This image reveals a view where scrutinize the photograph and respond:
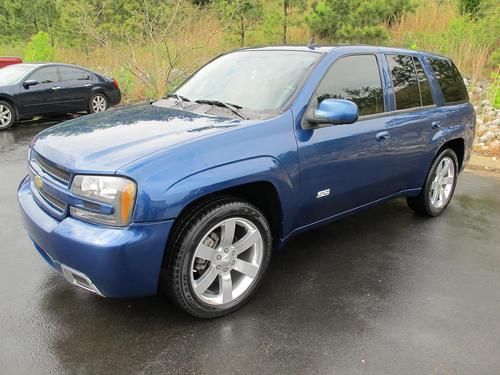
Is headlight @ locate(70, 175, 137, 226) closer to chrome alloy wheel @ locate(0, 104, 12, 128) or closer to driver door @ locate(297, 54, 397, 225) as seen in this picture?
driver door @ locate(297, 54, 397, 225)

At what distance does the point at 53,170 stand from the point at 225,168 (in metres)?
1.08

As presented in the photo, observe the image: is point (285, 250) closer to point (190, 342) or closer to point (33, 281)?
point (190, 342)

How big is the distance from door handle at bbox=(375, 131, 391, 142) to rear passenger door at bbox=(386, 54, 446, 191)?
94 mm

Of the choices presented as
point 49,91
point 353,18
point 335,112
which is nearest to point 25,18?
point 49,91

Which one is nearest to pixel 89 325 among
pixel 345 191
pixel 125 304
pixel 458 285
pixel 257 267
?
pixel 125 304

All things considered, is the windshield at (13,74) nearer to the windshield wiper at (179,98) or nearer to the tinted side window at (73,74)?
the tinted side window at (73,74)

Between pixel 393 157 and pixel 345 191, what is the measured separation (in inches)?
26.4

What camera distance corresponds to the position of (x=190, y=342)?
2.79m

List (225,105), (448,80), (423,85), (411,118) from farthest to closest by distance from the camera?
(448,80) < (423,85) < (411,118) < (225,105)

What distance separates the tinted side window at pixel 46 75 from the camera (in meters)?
10.3

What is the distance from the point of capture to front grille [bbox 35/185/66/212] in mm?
2725

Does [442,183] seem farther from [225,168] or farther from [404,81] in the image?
[225,168]

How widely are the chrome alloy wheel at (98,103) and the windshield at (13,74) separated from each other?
162 centimetres

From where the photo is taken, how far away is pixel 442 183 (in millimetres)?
4953
